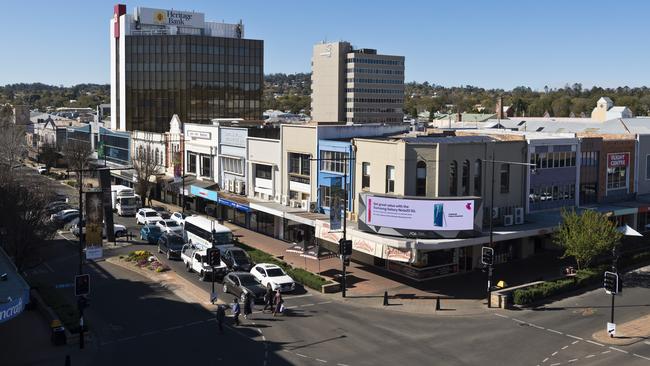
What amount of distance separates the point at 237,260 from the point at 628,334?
80.4 ft

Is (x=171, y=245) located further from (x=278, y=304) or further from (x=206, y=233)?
(x=278, y=304)

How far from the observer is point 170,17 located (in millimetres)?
116000

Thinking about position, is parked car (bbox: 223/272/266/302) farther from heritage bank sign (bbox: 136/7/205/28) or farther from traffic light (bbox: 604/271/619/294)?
heritage bank sign (bbox: 136/7/205/28)

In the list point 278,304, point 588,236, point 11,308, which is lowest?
point 278,304

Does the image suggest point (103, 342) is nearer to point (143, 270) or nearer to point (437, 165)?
point (143, 270)

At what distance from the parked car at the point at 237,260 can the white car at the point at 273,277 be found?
2.19 m

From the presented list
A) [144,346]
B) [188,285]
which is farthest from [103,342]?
[188,285]

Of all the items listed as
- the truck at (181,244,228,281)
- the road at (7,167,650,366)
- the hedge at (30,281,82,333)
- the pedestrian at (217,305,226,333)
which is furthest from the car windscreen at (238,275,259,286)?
the hedge at (30,281,82,333)

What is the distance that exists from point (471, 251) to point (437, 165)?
6965mm

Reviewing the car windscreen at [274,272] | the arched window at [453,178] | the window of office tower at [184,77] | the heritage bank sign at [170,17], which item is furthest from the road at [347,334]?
the heritage bank sign at [170,17]

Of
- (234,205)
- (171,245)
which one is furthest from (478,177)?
(234,205)

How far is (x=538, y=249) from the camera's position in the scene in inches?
2112

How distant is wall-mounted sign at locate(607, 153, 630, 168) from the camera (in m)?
57.6

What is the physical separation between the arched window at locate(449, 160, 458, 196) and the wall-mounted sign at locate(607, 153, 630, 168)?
19839 millimetres
